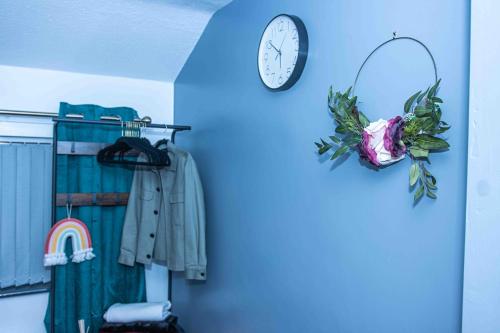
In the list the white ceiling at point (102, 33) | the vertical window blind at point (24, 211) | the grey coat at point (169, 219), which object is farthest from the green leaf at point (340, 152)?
the vertical window blind at point (24, 211)

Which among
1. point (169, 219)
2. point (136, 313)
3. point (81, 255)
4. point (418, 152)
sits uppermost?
point (418, 152)

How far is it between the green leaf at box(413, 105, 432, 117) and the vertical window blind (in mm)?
2282

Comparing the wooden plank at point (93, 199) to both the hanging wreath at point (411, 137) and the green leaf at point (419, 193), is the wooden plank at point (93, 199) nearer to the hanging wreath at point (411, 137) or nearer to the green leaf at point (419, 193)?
the hanging wreath at point (411, 137)

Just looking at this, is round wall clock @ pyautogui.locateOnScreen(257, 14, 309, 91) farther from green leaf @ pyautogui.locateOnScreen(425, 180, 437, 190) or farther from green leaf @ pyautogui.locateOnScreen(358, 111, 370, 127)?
green leaf @ pyautogui.locateOnScreen(425, 180, 437, 190)

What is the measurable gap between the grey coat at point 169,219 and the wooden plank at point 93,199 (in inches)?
5.0

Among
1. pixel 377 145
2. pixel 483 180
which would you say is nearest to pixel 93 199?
pixel 377 145

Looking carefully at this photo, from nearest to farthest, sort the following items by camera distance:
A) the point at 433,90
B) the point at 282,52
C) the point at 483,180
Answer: the point at 483,180, the point at 433,90, the point at 282,52

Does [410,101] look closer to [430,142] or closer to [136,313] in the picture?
[430,142]

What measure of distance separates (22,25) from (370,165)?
2.01m

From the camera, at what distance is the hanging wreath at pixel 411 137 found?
33.8 inches

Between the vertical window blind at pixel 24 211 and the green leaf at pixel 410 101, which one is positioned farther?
the vertical window blind at pixel 24 211

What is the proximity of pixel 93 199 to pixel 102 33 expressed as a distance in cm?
102

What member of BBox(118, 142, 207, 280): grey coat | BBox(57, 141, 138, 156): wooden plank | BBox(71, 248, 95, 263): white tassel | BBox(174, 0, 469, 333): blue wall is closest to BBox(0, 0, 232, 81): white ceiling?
BBox(174, 0, 469, 333): blue wall

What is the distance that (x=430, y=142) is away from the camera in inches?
34.0
